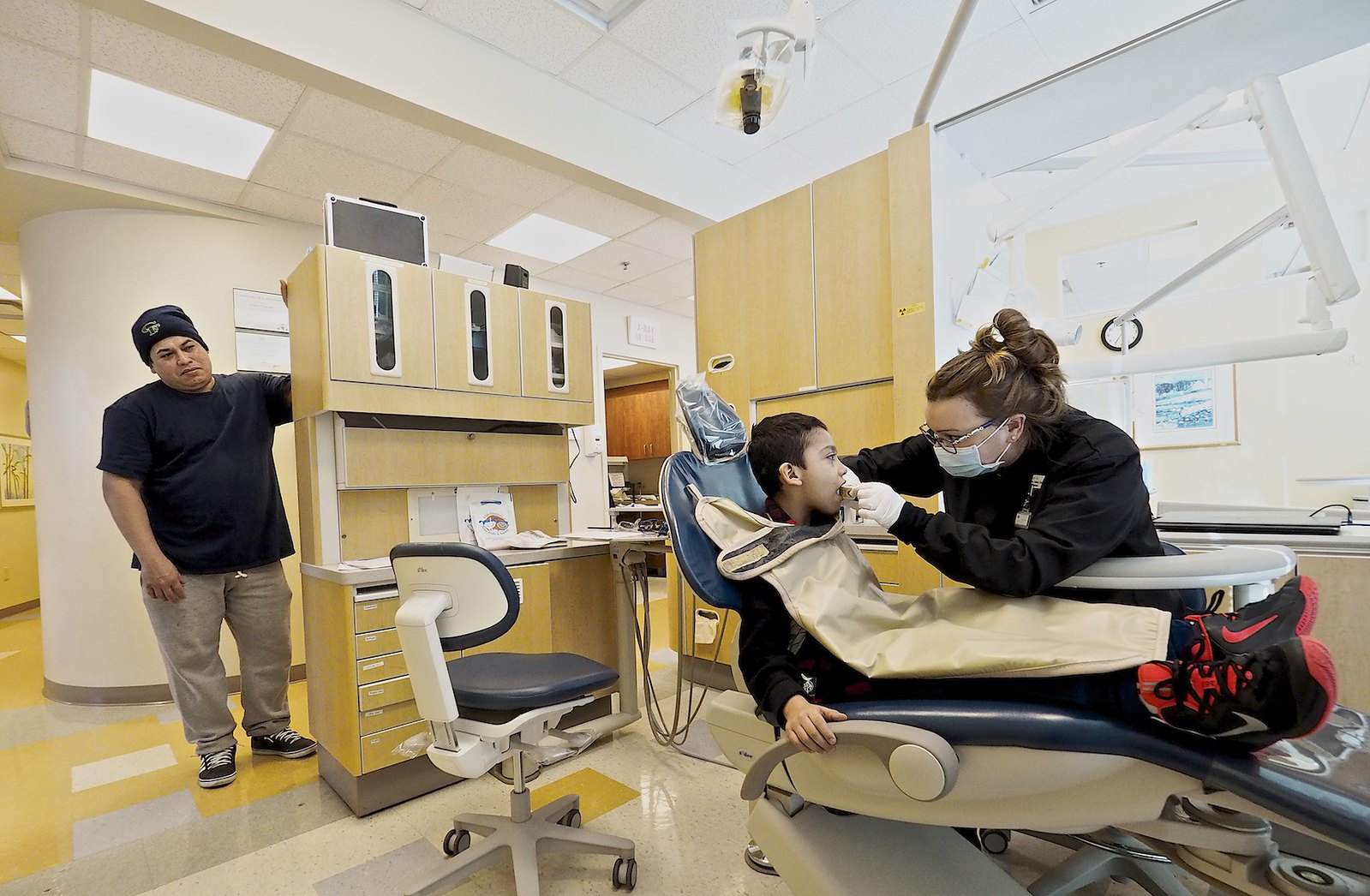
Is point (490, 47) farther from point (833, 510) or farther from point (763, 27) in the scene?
point (833, 510)

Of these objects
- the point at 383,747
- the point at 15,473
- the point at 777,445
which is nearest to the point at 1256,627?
the point at 777,445

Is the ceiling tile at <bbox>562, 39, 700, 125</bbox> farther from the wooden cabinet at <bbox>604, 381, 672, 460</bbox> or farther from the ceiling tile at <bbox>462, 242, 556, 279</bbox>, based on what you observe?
the wooden cabinet at <bbox>604, 381, 672, 460</bbox>

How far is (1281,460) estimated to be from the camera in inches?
148

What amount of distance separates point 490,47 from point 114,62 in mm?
1400

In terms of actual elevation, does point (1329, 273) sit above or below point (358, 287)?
below

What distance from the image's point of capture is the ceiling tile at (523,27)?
96.1 inches

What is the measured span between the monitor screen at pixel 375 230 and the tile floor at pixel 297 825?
1.93 metres

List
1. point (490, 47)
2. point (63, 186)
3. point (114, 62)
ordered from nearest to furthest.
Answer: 1. point (114, 62)
2. point (490, 47)
3. point (63, 186)

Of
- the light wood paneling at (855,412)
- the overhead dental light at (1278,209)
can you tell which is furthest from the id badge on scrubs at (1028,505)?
the light wood paneling at (855,412)

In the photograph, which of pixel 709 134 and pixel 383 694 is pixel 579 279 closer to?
pixel 709 134

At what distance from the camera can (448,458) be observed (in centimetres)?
251

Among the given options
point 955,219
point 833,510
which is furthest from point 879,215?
point 833,510

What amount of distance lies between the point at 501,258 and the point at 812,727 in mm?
4361

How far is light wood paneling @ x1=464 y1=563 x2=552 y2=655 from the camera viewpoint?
232cm
